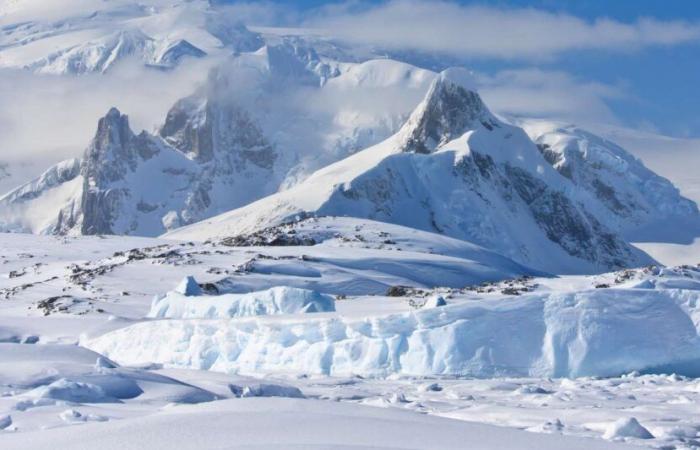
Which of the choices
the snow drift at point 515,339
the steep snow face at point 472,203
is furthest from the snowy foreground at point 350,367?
the steep snow face at point 472,203

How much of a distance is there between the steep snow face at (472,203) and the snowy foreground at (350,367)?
289 ft

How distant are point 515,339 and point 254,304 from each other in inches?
625

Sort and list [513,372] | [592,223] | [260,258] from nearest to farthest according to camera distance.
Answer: [513,372] < [260,258] < [592,223]

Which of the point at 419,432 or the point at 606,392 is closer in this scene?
the point at 419,432

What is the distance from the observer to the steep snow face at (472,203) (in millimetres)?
151250

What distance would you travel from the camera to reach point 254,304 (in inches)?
1766

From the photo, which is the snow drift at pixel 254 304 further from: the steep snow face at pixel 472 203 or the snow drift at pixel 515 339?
the steep snow face at pixel 472 203

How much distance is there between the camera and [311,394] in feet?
85.9

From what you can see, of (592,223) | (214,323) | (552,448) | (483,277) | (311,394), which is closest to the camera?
(552,448)

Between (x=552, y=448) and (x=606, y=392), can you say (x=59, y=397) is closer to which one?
(x=552, y=448)

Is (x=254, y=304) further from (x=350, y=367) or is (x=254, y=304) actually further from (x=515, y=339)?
(x=515, y=339)

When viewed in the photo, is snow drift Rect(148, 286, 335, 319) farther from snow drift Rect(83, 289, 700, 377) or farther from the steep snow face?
the steep snow face

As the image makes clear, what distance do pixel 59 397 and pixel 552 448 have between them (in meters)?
9.59

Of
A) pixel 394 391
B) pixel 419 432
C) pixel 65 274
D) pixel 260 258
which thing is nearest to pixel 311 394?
pixel 394 391
